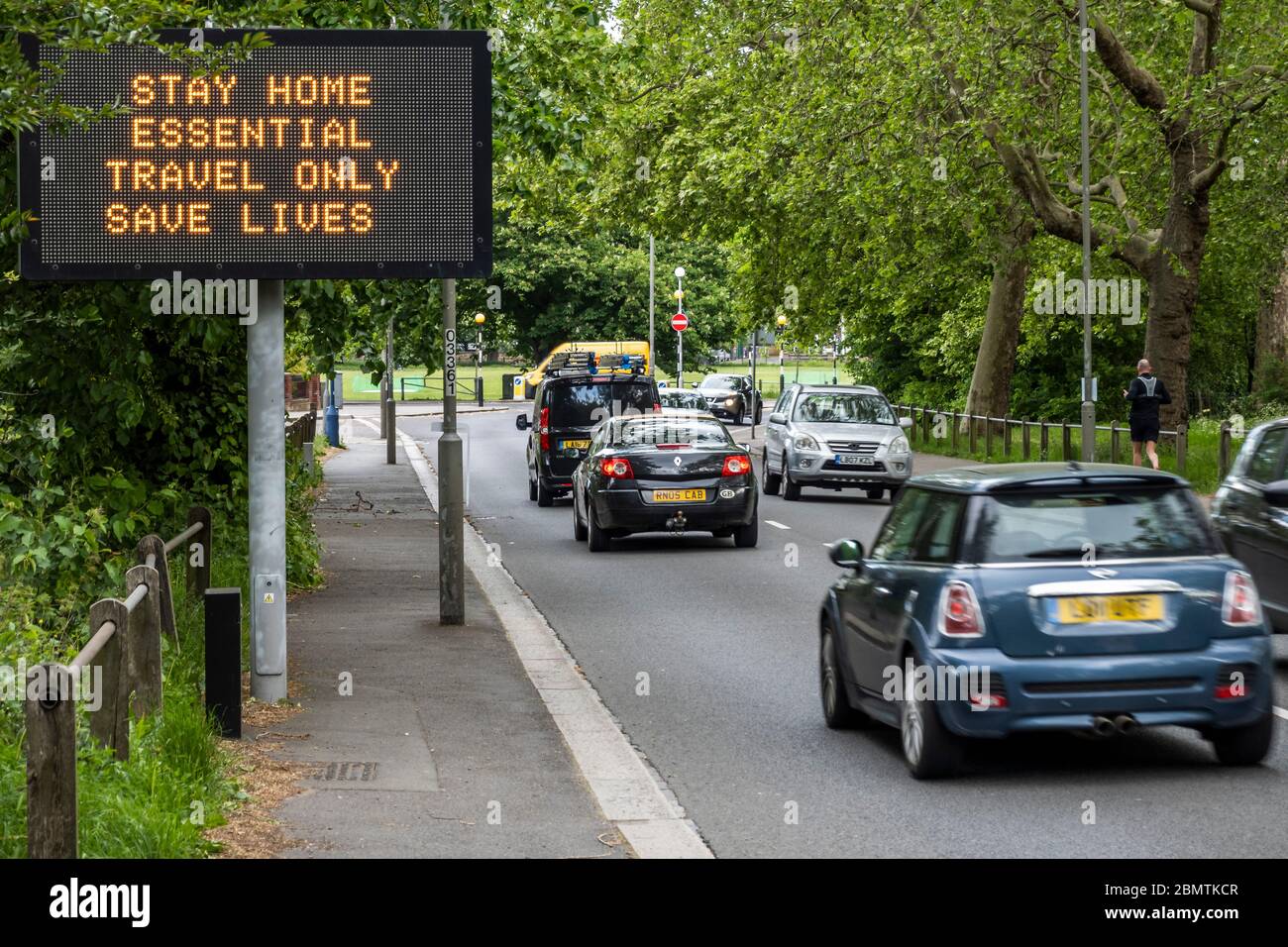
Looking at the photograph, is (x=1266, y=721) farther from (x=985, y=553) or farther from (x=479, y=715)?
(x=479, y=715)

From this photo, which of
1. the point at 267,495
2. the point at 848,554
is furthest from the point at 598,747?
the point at 267,495

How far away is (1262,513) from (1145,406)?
787 inches

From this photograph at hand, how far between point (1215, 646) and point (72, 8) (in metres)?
5.88

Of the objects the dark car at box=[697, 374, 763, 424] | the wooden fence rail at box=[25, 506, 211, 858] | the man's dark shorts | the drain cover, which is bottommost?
the dark car at box=[697, 374, 763, 424]

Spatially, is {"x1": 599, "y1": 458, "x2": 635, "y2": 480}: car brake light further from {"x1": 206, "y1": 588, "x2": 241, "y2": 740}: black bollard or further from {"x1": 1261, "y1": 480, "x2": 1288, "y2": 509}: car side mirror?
{"x1": 206, "y1": 588, "x2": 241, "y2": 740}: black bollard

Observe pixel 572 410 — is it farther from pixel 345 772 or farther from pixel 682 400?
pixel 682 400

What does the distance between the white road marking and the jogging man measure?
17.2 m

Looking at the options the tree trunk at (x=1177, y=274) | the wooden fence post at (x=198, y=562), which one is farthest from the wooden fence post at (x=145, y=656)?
the tree trunk at (x=1177, y=274)

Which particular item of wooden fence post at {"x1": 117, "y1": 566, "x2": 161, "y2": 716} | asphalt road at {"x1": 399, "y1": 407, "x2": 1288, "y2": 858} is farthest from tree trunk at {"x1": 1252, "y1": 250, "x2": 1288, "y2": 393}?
wooden fence post at {"x1": 117, "y1": 566, "x2": 161, "y2": 716}

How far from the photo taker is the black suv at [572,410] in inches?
1129

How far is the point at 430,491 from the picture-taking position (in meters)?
31.4

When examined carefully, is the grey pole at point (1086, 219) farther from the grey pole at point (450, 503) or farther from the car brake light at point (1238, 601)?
the car brake light at point (1238, 601)

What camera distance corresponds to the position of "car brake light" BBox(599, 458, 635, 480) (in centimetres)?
2138

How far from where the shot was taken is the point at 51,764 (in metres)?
5.92
